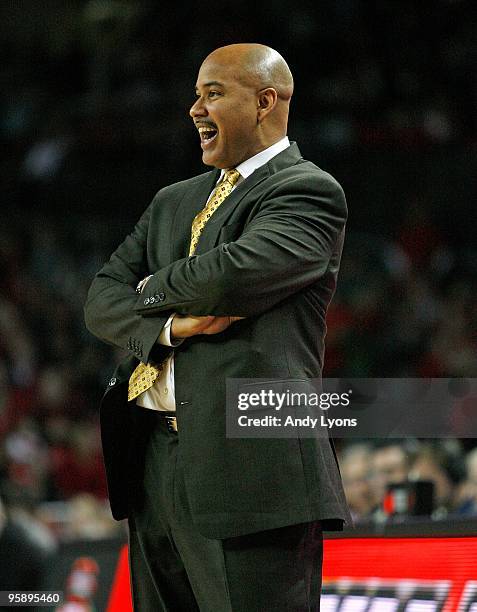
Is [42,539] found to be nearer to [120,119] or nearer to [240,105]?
[240,105]

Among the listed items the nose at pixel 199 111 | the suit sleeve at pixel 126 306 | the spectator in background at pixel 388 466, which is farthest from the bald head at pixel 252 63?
the spectator in background at pixel 388 466

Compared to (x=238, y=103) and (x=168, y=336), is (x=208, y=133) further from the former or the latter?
(x=168, y=336)

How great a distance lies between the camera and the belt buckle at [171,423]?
2778mm

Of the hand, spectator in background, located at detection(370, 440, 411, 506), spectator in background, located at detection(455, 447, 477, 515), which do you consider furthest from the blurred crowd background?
the hand

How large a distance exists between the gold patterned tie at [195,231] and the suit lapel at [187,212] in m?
0.02

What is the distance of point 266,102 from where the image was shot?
2932mm

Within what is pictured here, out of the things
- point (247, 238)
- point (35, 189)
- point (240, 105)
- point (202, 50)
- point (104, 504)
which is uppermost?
point (202, 50)

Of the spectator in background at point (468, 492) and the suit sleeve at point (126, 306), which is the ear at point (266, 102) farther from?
the spectator in background at point (468, 492)

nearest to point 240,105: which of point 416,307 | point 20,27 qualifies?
point 416,307

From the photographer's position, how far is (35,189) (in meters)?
10.6

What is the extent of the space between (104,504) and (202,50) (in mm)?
4853

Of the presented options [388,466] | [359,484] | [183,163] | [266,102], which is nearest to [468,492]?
[388,466]

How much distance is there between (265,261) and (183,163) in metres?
7.59

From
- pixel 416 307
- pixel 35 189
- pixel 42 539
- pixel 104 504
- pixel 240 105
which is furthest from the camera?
pixel 35 189
